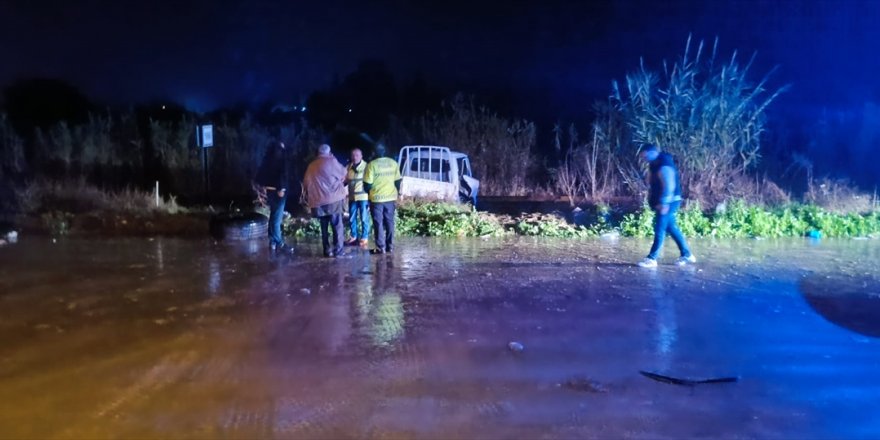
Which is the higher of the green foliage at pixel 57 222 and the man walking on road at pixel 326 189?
the man walking on road at pixel 326 189

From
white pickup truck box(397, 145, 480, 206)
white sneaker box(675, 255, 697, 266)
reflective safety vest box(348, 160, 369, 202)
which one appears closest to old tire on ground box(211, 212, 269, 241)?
reflective safety vest box(348, 160, 369, 202)

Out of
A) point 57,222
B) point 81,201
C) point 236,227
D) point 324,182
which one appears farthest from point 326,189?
point 81,201

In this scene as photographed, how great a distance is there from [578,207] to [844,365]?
871cm

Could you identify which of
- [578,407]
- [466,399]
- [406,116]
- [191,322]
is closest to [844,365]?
[578,407]

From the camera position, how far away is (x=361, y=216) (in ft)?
37.6

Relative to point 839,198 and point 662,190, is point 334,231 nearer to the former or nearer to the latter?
point 662,190

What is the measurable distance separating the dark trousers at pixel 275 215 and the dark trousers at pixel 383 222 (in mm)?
1466

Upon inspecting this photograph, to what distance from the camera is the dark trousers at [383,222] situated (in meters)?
10.8

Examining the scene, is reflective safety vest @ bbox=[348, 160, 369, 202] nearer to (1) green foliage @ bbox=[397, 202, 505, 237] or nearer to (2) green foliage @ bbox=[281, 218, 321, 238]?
(2) green foliage @ bbox=[281, 218, 321, 238]

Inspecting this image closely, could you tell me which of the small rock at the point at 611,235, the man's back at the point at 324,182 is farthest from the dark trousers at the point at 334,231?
the small rock at the point at 611,235

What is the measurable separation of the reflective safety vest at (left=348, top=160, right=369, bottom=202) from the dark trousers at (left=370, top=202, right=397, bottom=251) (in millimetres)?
476

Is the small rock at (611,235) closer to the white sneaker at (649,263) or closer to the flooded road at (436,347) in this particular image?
the flooded road at (436,347)

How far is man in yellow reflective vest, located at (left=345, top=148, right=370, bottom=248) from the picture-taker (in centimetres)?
1111

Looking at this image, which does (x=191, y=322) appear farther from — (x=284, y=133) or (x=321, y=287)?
(x=284, y=133)
